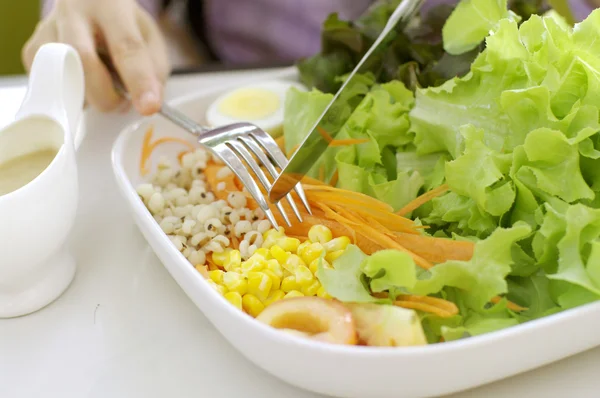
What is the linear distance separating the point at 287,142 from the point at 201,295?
61 centimetres

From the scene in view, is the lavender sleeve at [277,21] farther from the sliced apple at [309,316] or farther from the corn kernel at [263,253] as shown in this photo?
the sliced apple at [309,316]

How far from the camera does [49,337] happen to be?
1.08 metres

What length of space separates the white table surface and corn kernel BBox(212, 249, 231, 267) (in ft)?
0.30

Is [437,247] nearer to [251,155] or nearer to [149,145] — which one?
[251,155]

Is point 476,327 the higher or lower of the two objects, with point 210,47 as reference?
higher

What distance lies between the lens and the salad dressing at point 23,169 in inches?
43.8

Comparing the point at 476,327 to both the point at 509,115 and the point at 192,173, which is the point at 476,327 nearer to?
the point at 509,115

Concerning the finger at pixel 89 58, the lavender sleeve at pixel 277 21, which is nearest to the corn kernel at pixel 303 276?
the finger at pixel 89 58

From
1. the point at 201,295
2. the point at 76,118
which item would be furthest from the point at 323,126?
the point at 76,118

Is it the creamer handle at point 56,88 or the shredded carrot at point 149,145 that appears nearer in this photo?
the creamer handle at point 56,88

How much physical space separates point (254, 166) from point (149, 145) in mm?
384

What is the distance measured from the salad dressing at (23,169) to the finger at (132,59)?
0.35 metres

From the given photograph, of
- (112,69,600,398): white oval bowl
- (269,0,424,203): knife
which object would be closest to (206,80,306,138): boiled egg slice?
(269,0,424,203): knife

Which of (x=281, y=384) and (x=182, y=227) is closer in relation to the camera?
(x=281, y=384)
